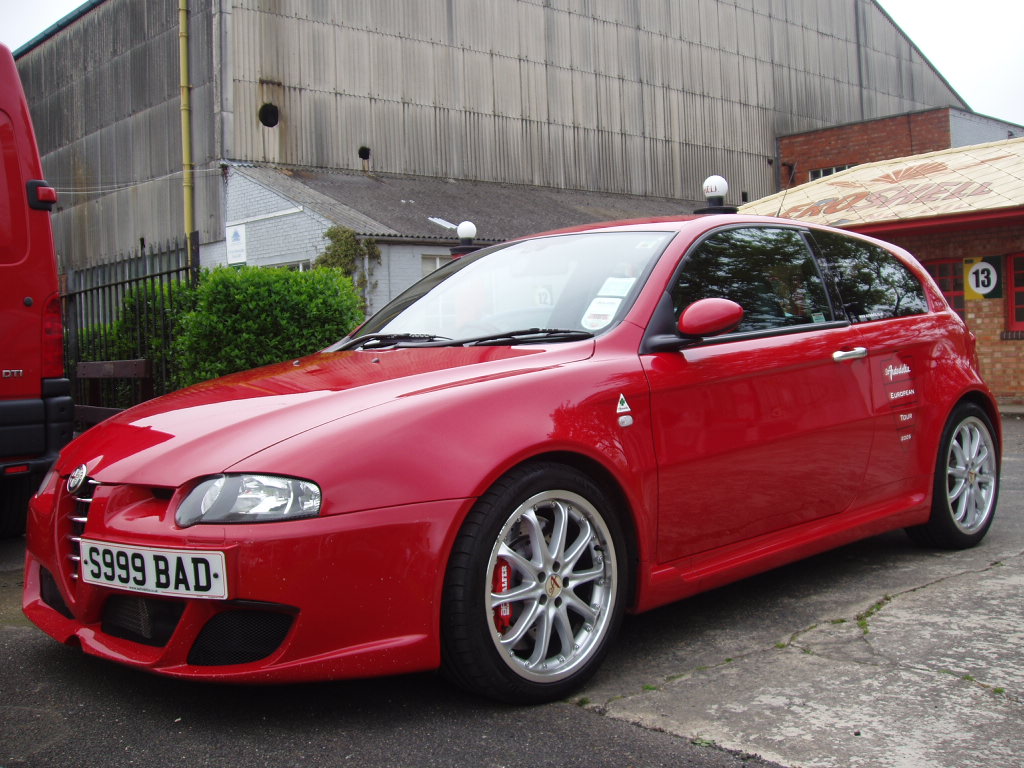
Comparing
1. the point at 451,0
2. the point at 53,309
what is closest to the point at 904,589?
the point at 53,309

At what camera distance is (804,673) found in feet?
10.6

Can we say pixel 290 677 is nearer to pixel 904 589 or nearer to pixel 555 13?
pixel 904 589

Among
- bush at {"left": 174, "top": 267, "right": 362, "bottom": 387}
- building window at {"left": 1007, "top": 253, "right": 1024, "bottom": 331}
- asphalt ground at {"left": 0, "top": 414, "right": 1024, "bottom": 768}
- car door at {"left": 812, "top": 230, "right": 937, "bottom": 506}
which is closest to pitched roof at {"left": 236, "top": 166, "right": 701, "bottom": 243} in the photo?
building window at {"left": 1007, "top": 253, "right": 1024, "bottom": 331}

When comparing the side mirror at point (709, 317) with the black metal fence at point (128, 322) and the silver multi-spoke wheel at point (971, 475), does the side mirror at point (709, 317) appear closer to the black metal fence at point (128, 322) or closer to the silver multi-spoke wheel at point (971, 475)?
the silver multi-spoke wheel at point (971, 475)

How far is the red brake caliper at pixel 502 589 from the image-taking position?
296cm

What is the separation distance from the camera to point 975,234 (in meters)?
13.5

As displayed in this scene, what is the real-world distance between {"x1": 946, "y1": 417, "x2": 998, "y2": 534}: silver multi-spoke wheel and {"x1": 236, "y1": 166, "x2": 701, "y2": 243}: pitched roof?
52.7ft

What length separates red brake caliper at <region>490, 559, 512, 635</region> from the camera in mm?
2955

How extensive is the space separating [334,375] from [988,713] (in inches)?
87.1

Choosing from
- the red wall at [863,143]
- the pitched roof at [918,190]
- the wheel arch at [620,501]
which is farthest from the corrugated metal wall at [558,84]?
the wheel arch at [620,501]

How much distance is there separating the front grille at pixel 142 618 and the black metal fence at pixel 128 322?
5.00m

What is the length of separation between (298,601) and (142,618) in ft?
1.72

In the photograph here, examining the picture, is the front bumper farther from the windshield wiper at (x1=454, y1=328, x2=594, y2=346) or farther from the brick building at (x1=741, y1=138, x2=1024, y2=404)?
the brick building at (x1=741, y1=138, x2=1024, y2=404)

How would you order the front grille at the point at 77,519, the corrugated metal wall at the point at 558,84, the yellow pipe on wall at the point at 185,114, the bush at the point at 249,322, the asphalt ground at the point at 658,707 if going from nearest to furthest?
the asphalt ground at the point at 658,707 < the front grille at the point at 77,519 < the bush at the point at 249,322 < the yellow pipe on wall at the point at 185,114 < the corrugated metal wall at the point at 558,84
